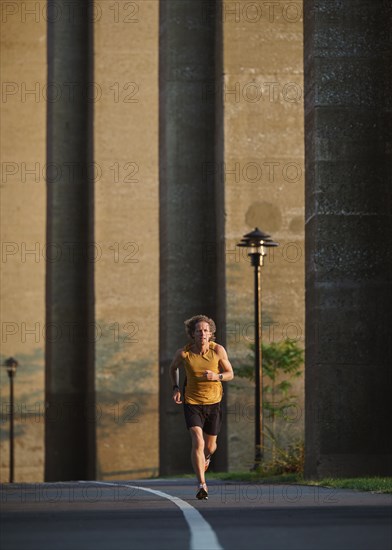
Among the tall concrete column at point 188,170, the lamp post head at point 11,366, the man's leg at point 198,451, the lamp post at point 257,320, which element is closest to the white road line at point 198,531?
the man's leg at point 198,451

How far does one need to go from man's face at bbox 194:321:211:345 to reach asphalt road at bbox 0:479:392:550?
1513mm

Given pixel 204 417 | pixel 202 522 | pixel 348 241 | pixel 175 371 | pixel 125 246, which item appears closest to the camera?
pixel 202 522

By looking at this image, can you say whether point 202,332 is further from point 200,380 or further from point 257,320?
point 257,320

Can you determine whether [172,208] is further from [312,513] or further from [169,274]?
[312,513]

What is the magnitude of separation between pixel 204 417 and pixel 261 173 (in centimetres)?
1981

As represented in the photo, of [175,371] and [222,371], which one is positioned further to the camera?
[175,371]

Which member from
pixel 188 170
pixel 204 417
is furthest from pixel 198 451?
pixel 188 170

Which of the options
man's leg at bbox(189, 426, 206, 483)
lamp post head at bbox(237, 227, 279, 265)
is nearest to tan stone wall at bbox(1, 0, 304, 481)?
lamp post head at bbox(237, 227, 279, 265)

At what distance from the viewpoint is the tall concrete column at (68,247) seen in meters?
48.7

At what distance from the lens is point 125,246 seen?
4600 cm

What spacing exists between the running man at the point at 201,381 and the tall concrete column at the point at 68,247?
109 feet

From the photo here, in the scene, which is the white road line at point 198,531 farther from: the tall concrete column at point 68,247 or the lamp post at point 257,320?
the tall concrete column at point 68,247

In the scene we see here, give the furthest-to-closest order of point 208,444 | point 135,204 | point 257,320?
point 135,204
point 257,320
point 208,444

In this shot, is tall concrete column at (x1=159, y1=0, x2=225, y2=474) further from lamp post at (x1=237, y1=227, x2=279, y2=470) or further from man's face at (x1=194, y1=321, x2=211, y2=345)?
man's face at (x1=194, y1=321, x2=211, y2=345)
